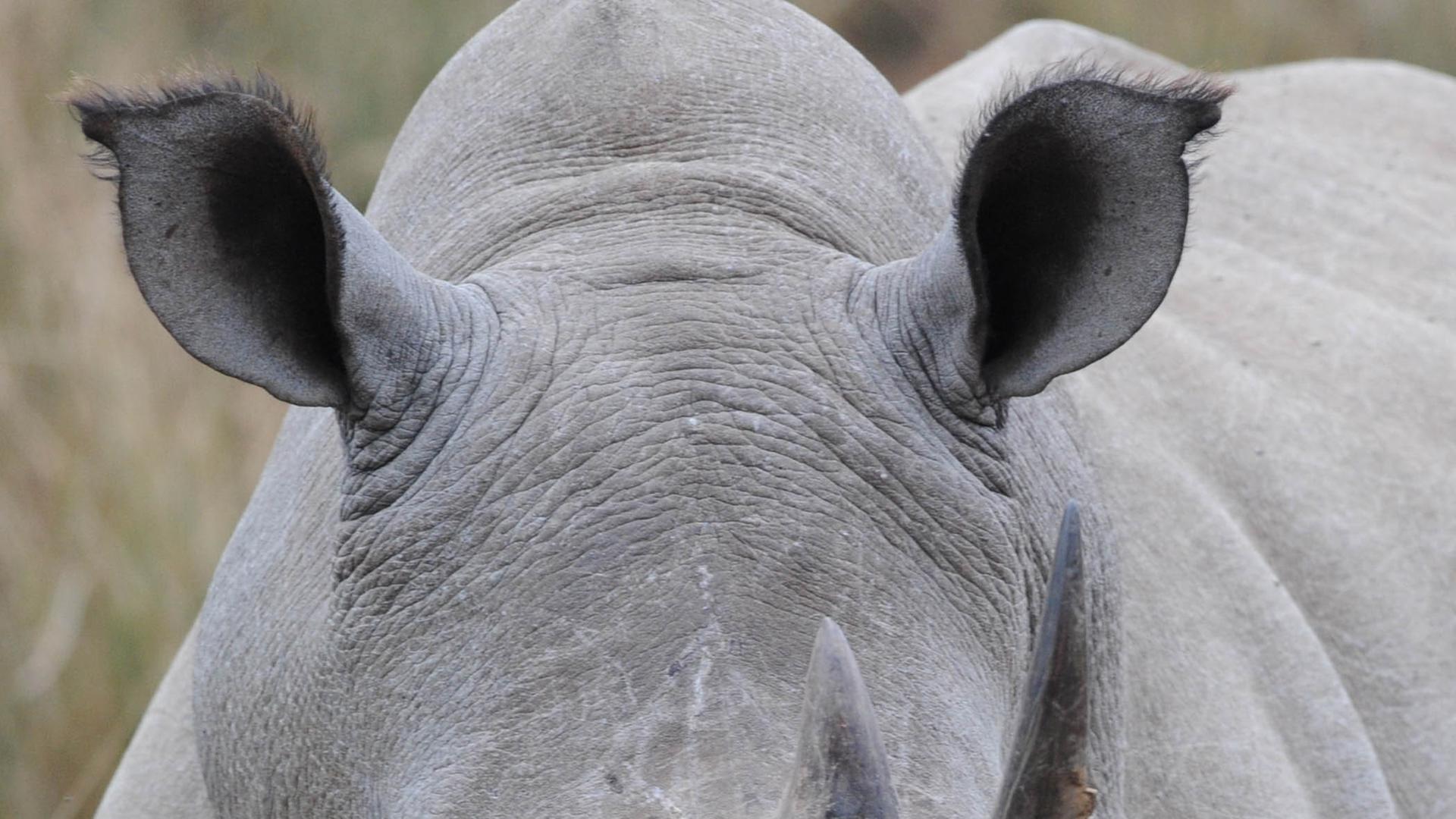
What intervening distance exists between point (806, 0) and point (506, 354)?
30.2ft

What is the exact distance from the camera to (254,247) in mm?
2174

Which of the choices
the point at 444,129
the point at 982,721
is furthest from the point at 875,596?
the point at 444,129

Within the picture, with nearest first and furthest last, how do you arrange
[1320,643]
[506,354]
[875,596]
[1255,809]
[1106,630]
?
[875,596], [506,354], [1106,630], [1255,809], [1320,643]

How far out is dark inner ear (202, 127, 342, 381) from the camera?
6.90 ft

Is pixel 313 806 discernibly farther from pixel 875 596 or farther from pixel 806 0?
pixel 806 0

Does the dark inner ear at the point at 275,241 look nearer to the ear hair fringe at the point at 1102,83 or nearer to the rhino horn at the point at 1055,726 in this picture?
the ear hair fringe at the point at 1102,83

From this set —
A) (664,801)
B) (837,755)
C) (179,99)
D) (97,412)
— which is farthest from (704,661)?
(97,412)

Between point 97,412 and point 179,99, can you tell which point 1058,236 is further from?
point 97,412

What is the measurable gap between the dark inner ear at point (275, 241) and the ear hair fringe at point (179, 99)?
50 millimetres

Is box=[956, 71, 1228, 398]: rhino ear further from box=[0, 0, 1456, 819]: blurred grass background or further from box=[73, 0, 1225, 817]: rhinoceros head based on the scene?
box=[0, 0, 1456, 819]: blurred grass background

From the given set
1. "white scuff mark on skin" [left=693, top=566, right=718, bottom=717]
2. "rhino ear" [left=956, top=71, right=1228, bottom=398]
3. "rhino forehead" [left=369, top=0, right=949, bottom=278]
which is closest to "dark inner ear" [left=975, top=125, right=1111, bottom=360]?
"rhino ear" [left=956, top=71, right=1228, bottom=398]

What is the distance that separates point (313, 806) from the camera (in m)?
2.26

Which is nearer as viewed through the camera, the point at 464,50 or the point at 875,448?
the point at 875,448

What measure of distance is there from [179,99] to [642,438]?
595 millimetres
